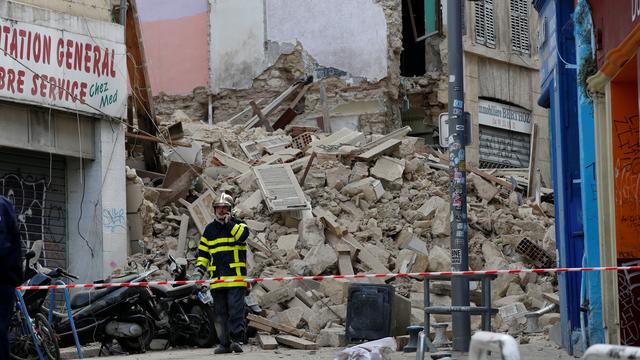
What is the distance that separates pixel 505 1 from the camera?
103 feet

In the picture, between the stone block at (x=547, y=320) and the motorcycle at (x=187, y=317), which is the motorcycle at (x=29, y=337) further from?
the stone block at (x=547, y=320)

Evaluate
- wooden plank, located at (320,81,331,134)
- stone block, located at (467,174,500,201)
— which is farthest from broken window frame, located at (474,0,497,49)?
stone block, located at (467,174,500,201)

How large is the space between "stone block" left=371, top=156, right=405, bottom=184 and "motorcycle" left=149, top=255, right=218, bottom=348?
692cm

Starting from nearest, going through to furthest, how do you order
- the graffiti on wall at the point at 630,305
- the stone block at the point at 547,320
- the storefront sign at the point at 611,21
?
1. the storefront sign at the point at 611,21
2. the graffiti on wall at the point at 630,305
3. the stone block at the point at 547,320

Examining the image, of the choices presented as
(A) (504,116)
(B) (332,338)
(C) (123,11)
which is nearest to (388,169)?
(C) (123,11)

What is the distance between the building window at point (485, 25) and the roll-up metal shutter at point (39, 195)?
13682mm

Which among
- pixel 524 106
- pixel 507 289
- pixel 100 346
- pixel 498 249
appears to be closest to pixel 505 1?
pixel 524 106

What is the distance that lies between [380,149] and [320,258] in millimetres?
4441

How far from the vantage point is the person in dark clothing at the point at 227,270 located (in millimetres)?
13805

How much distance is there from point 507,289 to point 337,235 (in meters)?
2.70

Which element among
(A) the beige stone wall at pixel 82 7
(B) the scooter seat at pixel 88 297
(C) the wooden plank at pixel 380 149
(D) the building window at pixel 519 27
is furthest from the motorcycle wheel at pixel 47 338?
(D) the building window at pixel 519 27

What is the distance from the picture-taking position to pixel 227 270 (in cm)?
1388

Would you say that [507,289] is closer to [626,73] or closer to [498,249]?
[498,249]

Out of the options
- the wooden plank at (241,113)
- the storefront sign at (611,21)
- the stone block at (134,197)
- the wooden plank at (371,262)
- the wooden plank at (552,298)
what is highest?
the wooden plank at (241,113)
